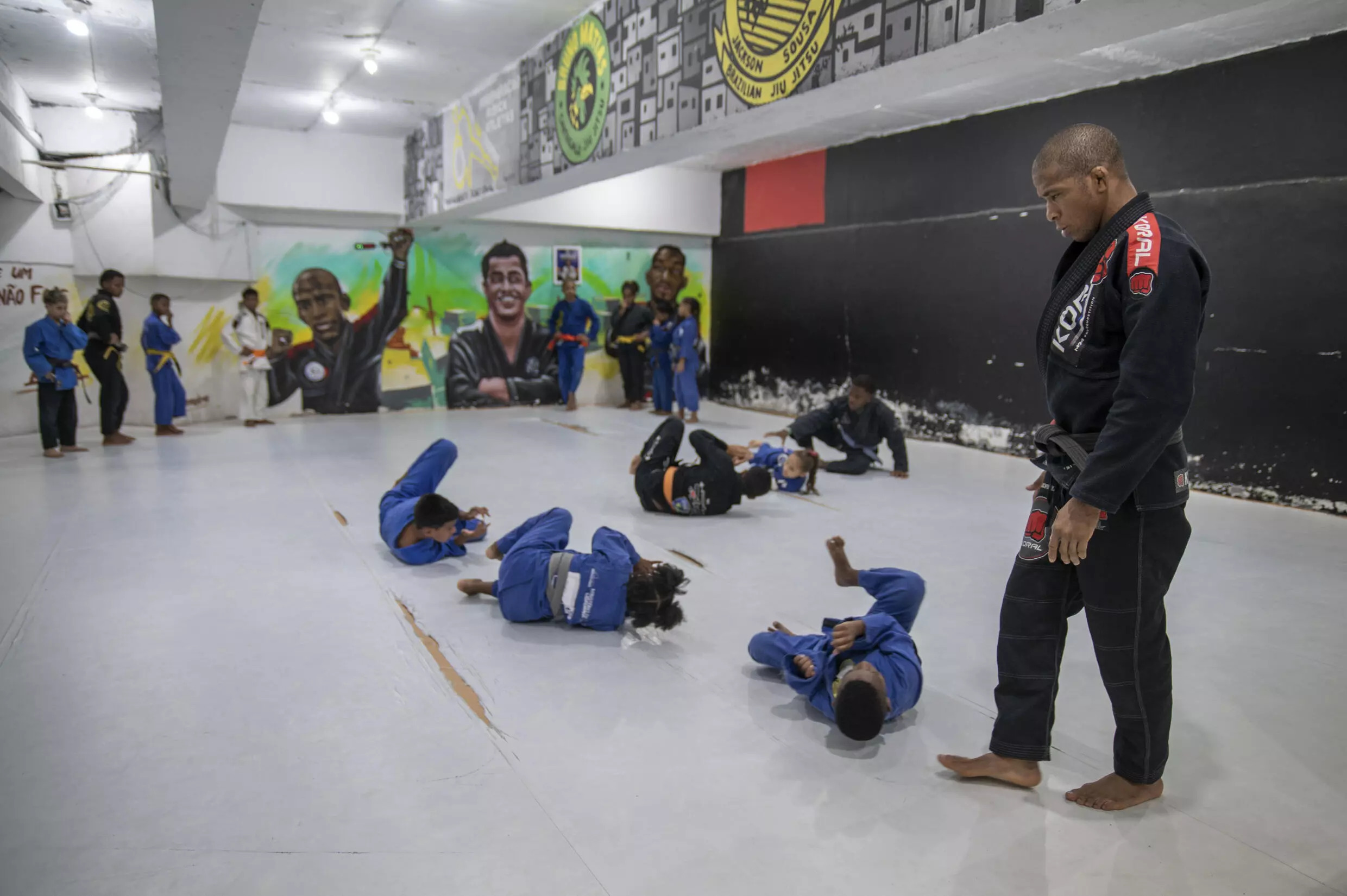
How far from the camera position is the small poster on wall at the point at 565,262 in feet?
36.9

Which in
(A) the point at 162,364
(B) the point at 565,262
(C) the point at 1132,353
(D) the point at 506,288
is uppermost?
(B) the point at 565,262

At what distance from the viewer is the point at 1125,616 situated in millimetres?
2002

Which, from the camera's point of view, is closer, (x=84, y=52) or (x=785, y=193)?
(x=84, y=52)

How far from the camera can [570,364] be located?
1085cm

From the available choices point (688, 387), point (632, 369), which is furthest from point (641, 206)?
point (688, 387)

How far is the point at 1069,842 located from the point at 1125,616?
1.88 ft

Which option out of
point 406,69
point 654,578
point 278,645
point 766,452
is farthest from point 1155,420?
point 406,69

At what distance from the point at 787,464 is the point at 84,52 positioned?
20.6 ft

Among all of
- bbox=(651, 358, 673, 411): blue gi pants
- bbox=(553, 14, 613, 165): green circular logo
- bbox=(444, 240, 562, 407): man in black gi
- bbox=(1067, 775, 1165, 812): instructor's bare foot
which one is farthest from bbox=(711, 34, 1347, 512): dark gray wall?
bbox=(1067, 775, 1165, 812): instructor's bare foot

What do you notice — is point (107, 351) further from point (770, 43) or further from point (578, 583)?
point (770, 43)

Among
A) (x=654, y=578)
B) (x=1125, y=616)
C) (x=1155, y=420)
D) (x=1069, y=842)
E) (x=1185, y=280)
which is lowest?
(x=1069, y=842)

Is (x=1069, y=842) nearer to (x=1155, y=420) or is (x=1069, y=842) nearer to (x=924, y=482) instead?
(x=1155, y=420)

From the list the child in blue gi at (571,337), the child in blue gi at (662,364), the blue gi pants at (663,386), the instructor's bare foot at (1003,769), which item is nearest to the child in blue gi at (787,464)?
the instructor's bare foot at (1003,769)

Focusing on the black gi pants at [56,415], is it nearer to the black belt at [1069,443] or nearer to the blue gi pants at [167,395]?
the blue gi pants at [167,395]
